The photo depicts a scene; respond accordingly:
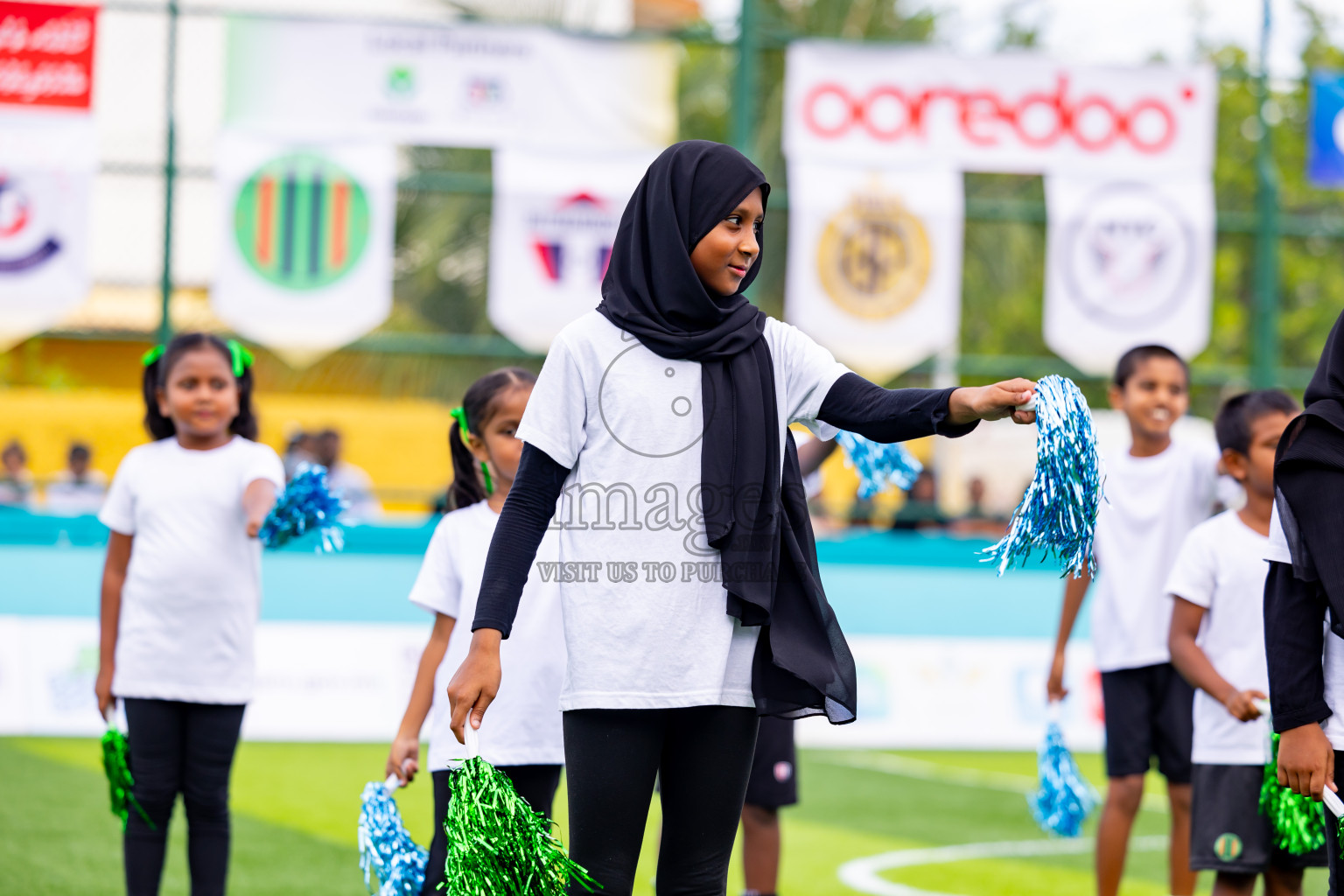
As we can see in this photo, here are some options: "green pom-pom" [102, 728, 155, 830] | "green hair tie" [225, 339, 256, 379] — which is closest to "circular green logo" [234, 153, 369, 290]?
"green hair tie" [225, 339, 256, 379]

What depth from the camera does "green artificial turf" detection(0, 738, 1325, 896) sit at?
5.91 meters

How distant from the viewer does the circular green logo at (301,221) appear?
10.7 metres

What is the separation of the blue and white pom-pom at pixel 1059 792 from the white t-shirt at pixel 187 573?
272cm

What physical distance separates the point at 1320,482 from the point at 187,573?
3097 mm

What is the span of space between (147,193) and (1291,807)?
9531 millimetres

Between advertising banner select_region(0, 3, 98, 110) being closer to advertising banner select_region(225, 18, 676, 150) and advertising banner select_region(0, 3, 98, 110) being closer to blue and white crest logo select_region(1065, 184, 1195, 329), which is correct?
advertising banner select_region(225, 18, 676, 150)

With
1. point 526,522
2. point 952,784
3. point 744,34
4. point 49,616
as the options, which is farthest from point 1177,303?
point 526,522

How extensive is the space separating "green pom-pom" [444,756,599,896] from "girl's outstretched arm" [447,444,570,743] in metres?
0.18

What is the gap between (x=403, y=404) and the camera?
1434 cm

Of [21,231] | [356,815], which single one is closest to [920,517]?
[356,815]

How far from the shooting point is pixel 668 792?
3094mm

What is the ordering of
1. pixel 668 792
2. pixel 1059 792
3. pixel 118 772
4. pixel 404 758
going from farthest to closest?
pixel 1059 792
pixel 118 772
pixel 404 758
pixel 668 792

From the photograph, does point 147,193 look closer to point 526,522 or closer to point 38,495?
point 38,495

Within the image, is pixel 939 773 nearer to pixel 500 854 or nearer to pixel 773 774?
pixel 773 774
